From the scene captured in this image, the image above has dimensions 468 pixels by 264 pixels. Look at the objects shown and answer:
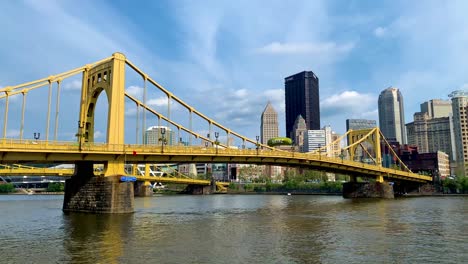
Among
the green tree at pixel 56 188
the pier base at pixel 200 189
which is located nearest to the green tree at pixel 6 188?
the green tree at pixel 56 188

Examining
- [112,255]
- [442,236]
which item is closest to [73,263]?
[112,255]

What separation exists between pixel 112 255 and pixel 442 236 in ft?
77.8

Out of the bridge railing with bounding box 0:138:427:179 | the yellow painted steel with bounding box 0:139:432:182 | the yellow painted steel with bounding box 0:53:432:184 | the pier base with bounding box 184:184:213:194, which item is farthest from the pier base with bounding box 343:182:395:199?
the pier base with bounding box 184:184:213:194

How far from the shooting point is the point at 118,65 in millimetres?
51969

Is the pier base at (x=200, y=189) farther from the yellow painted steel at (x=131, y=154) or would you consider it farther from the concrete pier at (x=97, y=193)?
the concrete pier at (x=97, y=193)

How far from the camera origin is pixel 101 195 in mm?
49000

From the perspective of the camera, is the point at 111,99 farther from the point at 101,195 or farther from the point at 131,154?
the point at 101,195

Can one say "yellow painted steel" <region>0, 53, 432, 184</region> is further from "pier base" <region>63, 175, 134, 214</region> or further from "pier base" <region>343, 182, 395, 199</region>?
"pier base" <region>343, 182, 395, 199</region>

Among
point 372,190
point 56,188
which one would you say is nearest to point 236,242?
point 372,190

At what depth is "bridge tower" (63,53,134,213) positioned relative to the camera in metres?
48.5

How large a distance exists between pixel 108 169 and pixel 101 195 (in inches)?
126

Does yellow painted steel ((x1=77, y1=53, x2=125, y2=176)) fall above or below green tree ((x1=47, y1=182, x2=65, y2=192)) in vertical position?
above

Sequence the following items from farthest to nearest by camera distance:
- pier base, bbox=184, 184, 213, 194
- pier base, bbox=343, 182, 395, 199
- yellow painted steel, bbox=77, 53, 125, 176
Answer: pier base, bbox=184, 184, 213, 194
pier base, bbox=343, 182, 395, 199
yellow painted steel, bbox=77, 53, 125, 176

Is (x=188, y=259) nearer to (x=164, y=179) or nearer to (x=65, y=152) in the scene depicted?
Result: (x=65, y=152)
